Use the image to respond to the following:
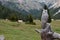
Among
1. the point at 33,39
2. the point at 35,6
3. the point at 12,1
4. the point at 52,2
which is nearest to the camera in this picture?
the point at 33,39

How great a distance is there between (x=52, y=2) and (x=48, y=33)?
94.1ft

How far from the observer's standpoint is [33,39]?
1209 centimetres

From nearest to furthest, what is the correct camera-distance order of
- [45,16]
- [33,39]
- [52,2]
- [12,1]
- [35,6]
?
[45,16] → [33,39] → [52,2] → [12,1] → [35,6]

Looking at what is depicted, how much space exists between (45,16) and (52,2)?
28883mm

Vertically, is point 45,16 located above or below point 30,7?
above

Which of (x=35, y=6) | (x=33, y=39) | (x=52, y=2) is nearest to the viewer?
(x=33, y=39)

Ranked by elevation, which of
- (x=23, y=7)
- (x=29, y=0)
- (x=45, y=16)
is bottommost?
(x=23, y=7)

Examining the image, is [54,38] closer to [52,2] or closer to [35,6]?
[52,2]

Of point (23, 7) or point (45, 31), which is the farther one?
point (23, 7)

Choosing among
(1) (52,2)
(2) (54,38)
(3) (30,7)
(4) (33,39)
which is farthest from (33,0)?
(2) (54,38)

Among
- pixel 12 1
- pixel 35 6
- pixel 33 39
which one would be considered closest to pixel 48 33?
pixel 33 39

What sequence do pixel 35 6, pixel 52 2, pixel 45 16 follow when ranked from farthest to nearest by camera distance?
pixel 35 6 < pixel 52 2 < pixel 45 16

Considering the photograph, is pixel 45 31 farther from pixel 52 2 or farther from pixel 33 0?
pixel 33 0

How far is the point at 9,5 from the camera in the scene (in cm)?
4100
